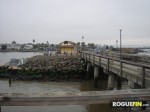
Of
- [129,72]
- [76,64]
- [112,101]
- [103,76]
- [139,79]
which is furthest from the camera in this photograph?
[76,64]

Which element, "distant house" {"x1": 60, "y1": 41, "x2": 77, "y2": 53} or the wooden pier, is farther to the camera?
"distant house" {"x1": 60, "y1": 41, "x2": 77, "y2": 53}

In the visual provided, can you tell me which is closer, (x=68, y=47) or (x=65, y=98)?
(x=65, y=98)

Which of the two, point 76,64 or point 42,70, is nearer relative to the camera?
point 42,70

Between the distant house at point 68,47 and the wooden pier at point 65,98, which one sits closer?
the wooden pier at point 65,98

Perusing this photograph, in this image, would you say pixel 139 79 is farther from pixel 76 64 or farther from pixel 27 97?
pixel 76 64

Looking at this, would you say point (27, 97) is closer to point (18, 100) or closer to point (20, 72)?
point (18, 100)

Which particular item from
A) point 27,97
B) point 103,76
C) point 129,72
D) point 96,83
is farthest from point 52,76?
point 27,97

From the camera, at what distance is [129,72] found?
37.4 feet

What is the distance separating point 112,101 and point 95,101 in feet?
0.95

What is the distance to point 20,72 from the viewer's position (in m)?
30.5

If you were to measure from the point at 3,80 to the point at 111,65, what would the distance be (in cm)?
1762

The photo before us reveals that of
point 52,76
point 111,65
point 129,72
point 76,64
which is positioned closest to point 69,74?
point 52,76

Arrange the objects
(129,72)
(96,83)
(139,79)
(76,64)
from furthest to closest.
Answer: (76,64) → (96,83) → (129,72) → (139,79)

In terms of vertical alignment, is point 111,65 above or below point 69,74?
above
